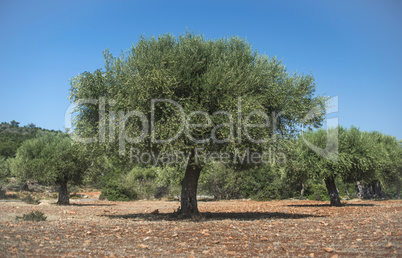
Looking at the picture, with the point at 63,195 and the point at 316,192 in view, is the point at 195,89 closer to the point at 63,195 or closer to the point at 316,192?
the point at 63,195

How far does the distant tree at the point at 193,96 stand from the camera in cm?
1525

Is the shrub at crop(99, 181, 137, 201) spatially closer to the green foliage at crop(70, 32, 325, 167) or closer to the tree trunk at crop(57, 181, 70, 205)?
the tree trunk at crop(57, 181, 70, 205)

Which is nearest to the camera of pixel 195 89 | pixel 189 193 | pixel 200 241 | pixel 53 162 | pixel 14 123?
pixel 200 241

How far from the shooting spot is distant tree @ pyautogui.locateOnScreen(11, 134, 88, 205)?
30.1 m

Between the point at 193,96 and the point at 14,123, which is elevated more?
the point at 14,123

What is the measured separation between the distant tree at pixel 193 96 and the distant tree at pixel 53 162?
13604 mm

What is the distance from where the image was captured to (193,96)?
16.1m

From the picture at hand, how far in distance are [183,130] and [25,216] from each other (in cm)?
889

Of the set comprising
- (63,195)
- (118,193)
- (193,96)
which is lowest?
(118,193)

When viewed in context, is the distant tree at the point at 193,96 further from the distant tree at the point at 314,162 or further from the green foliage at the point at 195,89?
the distant tree at the point at 314,162

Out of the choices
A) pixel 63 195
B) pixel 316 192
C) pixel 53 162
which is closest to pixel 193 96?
pixel 53 162

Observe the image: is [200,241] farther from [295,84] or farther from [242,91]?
[295,84]

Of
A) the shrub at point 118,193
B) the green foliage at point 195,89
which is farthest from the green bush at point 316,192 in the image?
the green foliage at point 195,89

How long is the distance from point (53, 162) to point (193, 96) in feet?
64.3
